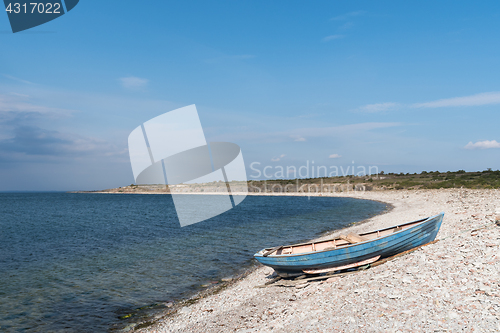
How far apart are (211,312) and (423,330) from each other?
26.6ft

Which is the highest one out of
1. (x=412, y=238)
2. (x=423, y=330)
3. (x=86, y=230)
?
(x=412, y=238)

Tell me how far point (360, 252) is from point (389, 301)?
12.7ft

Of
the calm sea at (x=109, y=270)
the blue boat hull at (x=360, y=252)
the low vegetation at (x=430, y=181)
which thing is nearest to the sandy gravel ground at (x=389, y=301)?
the blue boat hull at (x=360, y=252)

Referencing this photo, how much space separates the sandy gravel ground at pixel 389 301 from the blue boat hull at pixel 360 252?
0.59 meters

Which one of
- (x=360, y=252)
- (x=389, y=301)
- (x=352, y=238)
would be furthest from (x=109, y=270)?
(x=389, y=301)

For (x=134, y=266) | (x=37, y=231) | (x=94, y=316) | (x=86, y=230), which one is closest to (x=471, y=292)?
(x=94, y=316)

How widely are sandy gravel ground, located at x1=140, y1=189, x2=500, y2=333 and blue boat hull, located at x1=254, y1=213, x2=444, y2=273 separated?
1.95 feet

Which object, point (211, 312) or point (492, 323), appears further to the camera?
point (211, 312)

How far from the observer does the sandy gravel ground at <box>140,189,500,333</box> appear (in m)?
7.69

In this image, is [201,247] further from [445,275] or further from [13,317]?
[445,275]

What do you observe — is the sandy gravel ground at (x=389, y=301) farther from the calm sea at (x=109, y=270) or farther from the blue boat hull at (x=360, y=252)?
the calm sea at (x=109, y=270)

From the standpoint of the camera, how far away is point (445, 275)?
9.71 m

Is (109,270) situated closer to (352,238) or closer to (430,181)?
(352,238)

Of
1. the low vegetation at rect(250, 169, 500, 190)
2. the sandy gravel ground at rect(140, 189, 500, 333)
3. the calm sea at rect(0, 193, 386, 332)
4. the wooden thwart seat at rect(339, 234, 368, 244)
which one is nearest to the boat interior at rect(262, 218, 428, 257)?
the wooden thwart seat at rect(339, 234, 368, 244)
